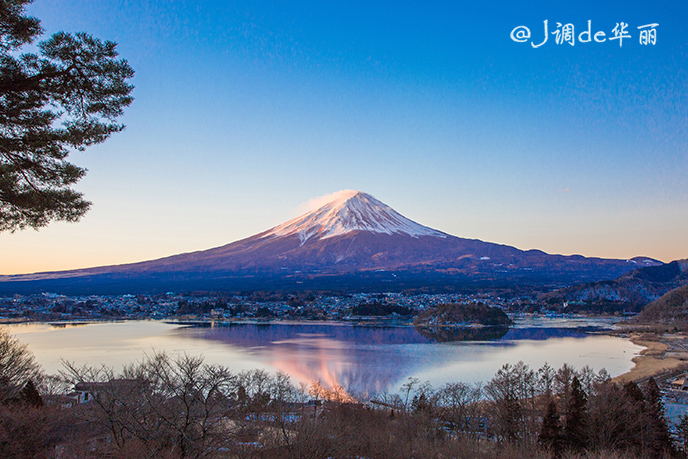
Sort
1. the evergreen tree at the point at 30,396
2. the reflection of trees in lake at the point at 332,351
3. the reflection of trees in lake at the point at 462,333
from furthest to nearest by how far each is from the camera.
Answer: the reflection of trees in lake at the point at 462,333 < the reflection of trees in lake at the point at 332,351 < the evergreen tree at the point at 30,396

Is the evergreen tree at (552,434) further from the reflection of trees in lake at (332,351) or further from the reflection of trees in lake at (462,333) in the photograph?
the reflection of trees in lake at (462,333)

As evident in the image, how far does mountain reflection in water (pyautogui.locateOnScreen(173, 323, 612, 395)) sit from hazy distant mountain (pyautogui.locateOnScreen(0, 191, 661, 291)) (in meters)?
30.3

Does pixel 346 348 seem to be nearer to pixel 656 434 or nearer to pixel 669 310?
pixel 656 434

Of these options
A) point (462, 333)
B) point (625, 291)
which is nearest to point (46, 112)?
point (462, 333)

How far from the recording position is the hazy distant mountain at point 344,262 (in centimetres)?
7190

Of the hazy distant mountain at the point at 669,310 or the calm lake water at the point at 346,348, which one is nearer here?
the calm lake water at the point at 346,348

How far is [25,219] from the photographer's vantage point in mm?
3711

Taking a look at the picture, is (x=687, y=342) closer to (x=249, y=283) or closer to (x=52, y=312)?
(x=52, y=312)

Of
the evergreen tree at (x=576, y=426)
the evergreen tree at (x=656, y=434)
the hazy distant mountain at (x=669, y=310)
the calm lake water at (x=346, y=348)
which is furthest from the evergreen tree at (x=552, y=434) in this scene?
the hazy distant mountain at (x=669, y=310)

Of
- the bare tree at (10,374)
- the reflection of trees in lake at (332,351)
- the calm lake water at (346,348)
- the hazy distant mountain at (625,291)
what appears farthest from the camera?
the hazy distant mountain at (625,291)

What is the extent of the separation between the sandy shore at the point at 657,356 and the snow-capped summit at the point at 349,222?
63.0 meters

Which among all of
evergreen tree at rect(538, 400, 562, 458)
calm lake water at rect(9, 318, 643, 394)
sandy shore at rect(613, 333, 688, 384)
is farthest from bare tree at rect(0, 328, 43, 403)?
sandy shore at rect(613, 333, 688, 384)

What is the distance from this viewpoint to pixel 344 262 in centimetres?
8281

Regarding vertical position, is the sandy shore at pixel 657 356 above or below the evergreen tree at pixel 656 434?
below
